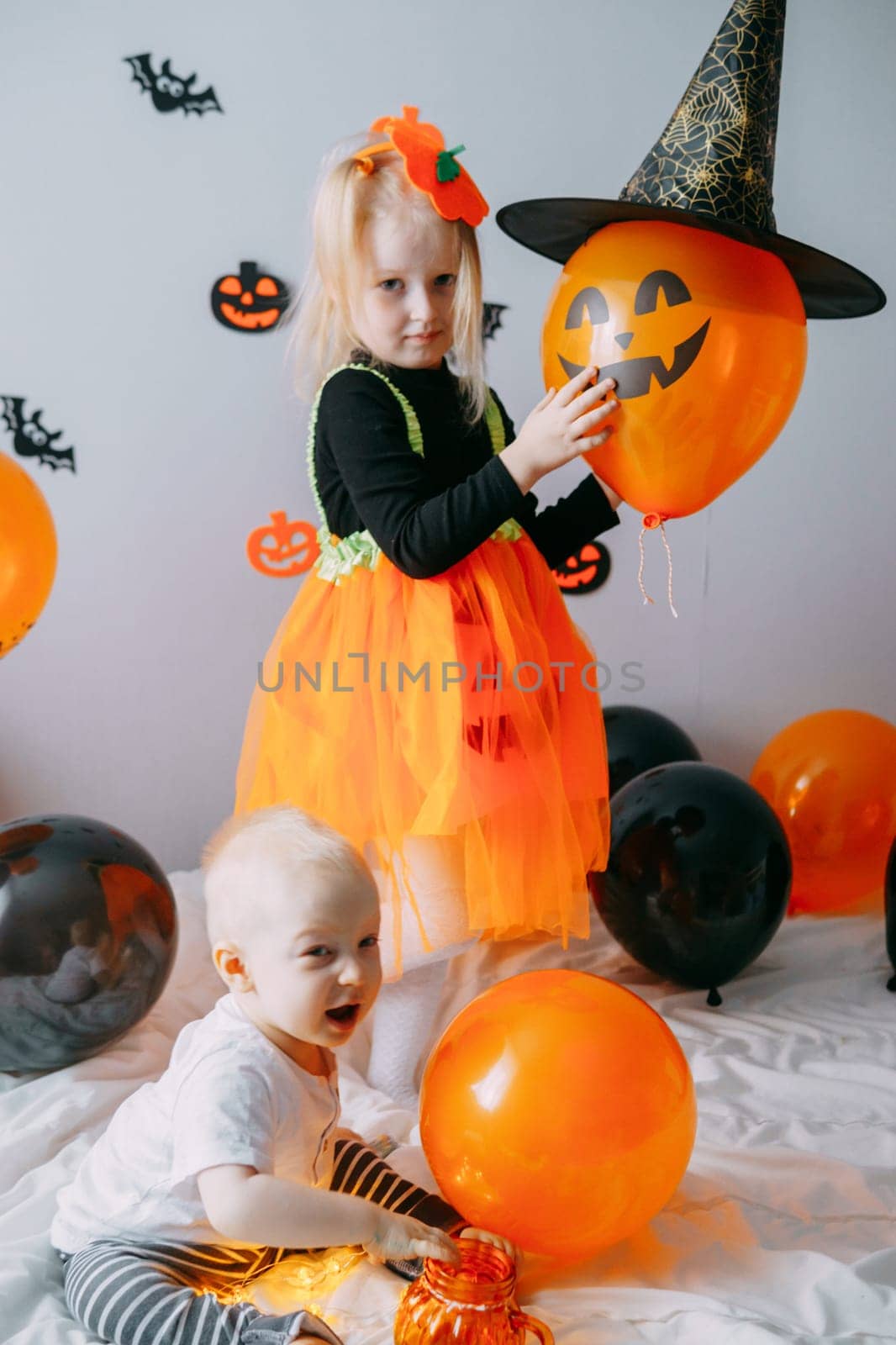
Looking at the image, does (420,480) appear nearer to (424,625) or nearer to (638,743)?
(424,625)

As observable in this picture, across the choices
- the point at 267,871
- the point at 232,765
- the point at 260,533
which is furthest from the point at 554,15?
the point at 267,871

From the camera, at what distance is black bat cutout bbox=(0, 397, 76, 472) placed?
1.96 m

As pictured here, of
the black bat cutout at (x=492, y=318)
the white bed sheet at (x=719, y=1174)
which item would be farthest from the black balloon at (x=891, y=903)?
the black bat cutout at (x=492, y=318)

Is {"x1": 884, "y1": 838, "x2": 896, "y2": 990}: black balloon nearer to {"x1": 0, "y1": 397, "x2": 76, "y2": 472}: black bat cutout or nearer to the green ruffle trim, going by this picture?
the green ruffle trim

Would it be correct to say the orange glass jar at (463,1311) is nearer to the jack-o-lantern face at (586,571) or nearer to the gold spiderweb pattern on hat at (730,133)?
the gold spiderweb pattern on hat at (730,133)

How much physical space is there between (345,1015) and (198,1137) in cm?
14

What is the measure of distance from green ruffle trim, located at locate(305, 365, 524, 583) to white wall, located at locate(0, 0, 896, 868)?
0.72 meters

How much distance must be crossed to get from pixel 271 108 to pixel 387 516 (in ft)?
3.58

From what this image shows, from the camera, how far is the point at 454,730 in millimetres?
1227

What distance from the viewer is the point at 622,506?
214cm

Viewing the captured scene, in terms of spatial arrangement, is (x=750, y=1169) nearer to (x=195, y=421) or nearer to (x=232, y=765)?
(x=232, y=765)

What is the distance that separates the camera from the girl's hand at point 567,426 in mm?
1128

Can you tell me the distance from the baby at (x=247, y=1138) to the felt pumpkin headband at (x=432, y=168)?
2.11 ft

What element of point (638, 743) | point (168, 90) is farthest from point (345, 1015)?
point (168, 90)
